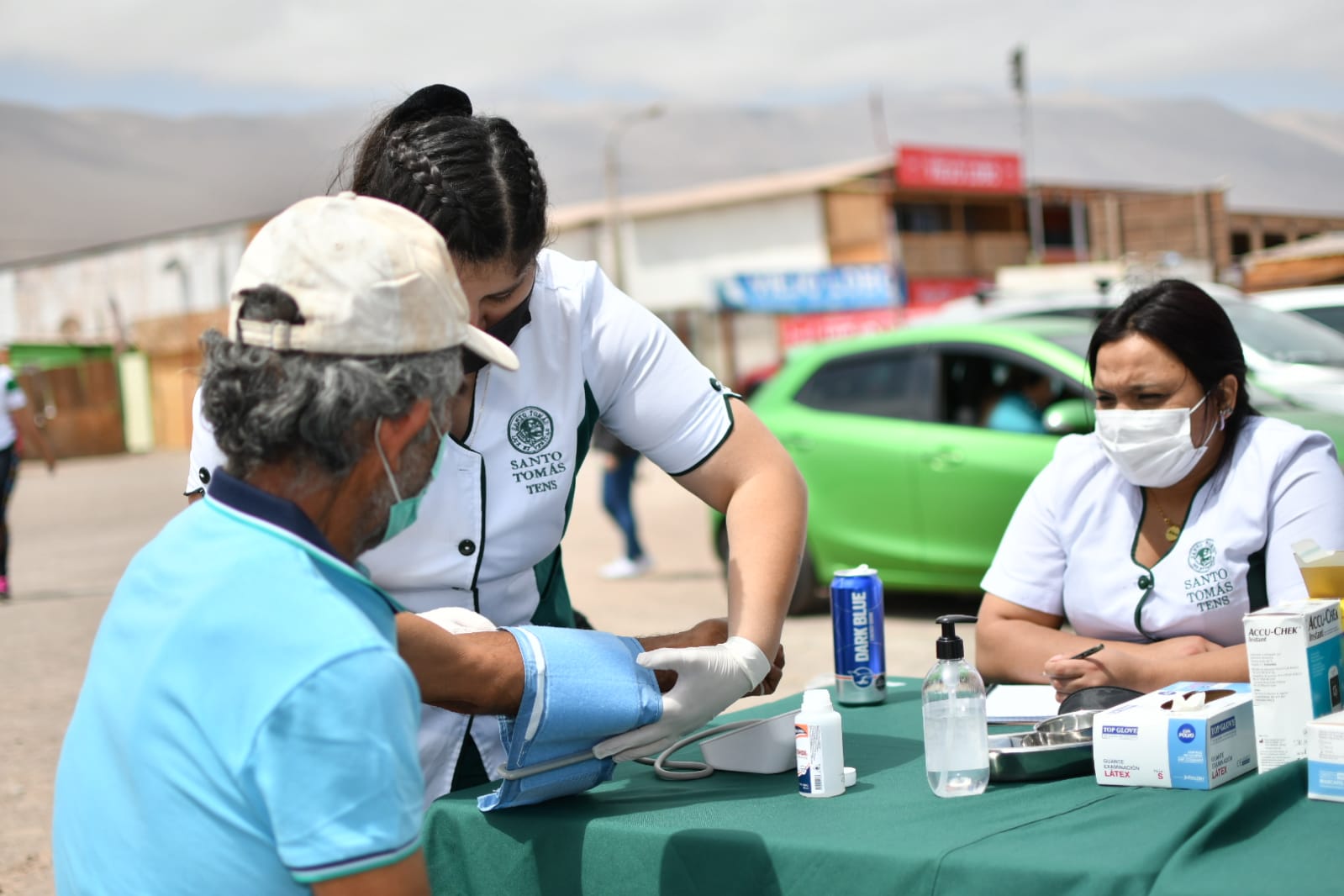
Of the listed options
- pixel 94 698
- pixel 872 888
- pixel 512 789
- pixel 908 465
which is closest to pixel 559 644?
pixel 512 789

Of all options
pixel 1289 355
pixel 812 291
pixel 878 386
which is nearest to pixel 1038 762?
pixel 878 386

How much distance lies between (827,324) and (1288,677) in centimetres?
3273

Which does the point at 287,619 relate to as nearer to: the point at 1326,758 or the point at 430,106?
the point at 430,106

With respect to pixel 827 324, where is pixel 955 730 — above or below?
below

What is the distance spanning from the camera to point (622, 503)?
33.2ft

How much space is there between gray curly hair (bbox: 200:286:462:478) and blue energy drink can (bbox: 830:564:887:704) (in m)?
1.40

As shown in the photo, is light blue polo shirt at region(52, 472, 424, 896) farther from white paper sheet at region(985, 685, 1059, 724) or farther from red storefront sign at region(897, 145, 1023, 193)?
red storefront sign at region(897, 145, 1023, 193)

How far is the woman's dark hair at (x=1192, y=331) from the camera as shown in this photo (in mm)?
2945

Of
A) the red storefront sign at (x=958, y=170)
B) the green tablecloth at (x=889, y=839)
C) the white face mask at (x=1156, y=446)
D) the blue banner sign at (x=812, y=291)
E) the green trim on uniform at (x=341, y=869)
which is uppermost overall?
the red storefront sign at (x=958, y=170)

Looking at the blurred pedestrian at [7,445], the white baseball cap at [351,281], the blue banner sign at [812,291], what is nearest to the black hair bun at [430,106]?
the white baseball cap at [351,281]

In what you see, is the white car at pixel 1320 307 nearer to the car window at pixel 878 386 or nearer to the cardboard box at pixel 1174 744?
the car window at pixel 878 386

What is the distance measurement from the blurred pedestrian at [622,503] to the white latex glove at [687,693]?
25.1 ft

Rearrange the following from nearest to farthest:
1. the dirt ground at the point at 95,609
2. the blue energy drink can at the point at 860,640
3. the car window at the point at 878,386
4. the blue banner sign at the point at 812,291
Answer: the blue energy drink can at the point at 860,640 → the dirt ground at the point at 95,609 → the car window at the point at 878,386 → the blue banner sign at the point at 812,291

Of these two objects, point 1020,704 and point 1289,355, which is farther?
point 1289,355
